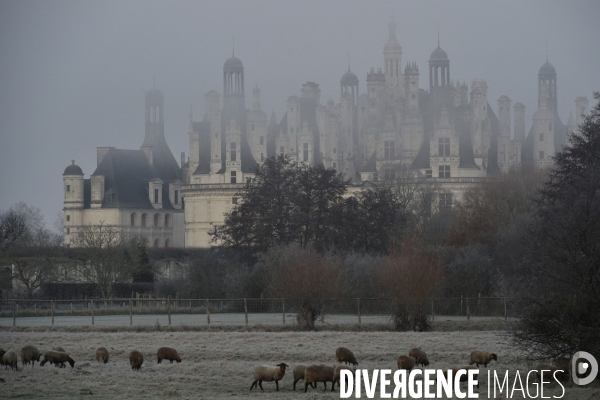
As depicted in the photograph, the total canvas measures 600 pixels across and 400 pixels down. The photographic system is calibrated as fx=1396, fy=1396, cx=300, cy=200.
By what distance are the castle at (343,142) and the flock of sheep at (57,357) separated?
265ft

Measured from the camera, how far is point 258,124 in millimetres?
113125

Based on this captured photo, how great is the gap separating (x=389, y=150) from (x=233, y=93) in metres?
15.5

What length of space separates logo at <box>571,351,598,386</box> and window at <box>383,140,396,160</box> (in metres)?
89.6

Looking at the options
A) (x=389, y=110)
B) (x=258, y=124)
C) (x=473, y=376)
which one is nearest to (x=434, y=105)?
(x=389, y=110)

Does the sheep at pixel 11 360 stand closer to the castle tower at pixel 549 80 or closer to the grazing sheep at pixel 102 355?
the grazing sheep at pixel 102 355

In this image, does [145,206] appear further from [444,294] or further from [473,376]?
[473,376]

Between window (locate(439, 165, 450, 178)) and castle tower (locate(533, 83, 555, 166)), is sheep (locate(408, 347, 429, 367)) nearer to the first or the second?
window (locate(439, 165, 450, 178))

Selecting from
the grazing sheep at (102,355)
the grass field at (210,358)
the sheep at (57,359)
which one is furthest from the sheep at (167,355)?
the sheep at (57,359)

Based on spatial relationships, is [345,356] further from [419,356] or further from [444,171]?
[444,171]

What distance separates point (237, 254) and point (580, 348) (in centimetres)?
3067

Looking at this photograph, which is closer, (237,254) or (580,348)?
(580,348)

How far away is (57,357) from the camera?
88.5 feet

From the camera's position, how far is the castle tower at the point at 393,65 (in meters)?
120

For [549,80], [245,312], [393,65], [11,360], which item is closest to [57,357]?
[11,360]
